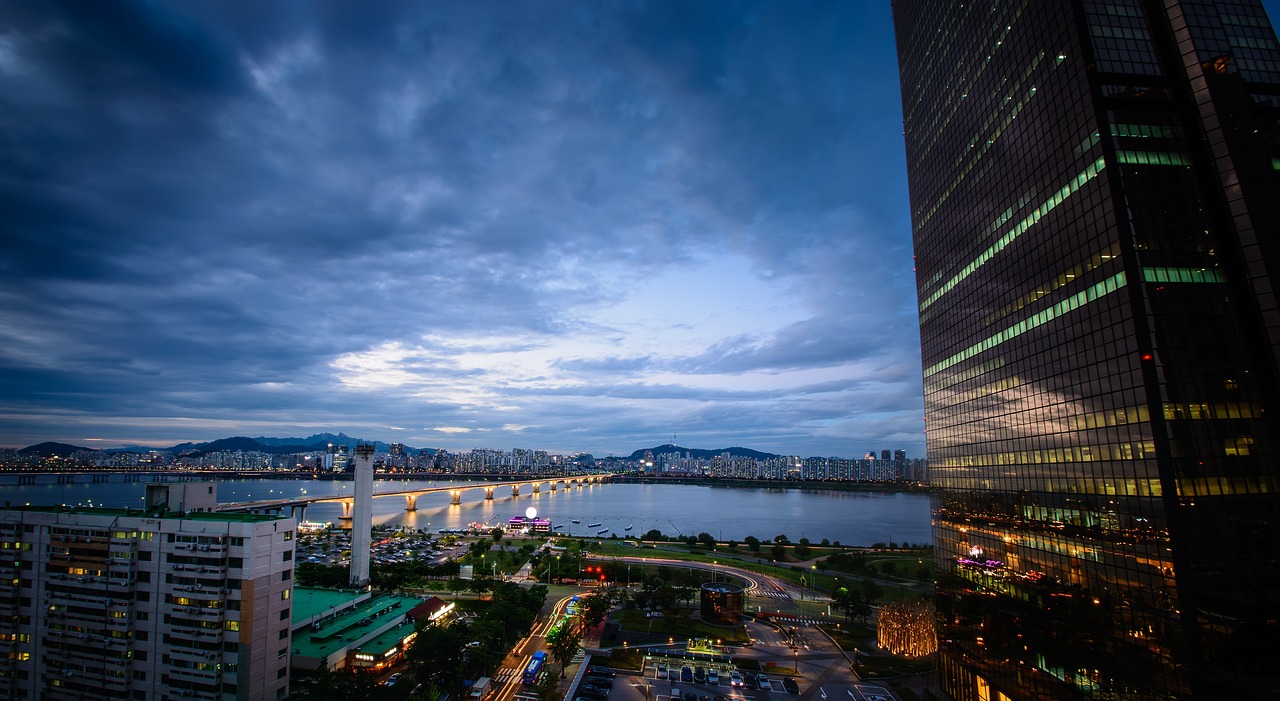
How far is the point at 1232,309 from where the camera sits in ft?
77.4

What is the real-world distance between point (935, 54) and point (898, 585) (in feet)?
182

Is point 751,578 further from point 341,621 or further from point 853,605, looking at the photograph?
point 341,621

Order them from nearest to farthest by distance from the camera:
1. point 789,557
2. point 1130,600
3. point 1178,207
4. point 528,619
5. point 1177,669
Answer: point 1177,669
point 1130,600
point 1178,207
point 528,619
point 789,557

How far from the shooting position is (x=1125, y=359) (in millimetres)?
24141

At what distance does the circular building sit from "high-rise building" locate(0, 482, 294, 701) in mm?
32225

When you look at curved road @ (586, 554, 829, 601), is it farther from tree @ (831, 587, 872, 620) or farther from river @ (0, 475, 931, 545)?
river @ (0, 475, 931, 545)

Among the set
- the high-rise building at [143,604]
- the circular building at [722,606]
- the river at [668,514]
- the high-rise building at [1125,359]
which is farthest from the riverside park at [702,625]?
the river at [668,514]

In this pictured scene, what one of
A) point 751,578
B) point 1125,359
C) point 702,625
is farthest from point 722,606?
point 1125,359

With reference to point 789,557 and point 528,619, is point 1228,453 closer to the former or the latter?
point 528,619

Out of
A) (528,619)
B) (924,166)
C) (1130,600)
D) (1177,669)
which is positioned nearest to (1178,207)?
(1130,600)

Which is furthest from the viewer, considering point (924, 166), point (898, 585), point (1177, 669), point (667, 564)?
point (667, 564)

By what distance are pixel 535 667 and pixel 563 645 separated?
2.33m

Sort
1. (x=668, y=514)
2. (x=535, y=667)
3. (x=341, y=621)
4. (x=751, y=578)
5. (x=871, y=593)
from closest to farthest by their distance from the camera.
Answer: (x=535, y=667) < (x=341, y=621) < (x=871, y=593) < (x=751, y=578) < (x=668, y=514)

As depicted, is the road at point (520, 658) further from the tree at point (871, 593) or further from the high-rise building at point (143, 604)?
the tree at point (871, 593)
